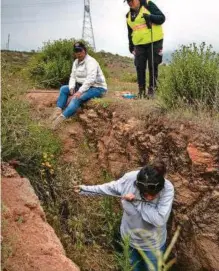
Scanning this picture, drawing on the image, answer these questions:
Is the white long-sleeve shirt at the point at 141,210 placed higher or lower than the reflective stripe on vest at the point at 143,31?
lower

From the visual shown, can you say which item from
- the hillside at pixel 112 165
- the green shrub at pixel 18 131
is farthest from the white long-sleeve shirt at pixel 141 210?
the green shrub at pixel 18 131

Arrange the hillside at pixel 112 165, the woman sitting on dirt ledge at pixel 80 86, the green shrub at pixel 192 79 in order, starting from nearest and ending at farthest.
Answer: the hillside at pixel 112 165 → the green shrub at pixel 192 79 → the woman sitting on dirt ledge at pixel 80 86

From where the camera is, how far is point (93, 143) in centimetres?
808

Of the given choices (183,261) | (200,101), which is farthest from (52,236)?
(200,101)

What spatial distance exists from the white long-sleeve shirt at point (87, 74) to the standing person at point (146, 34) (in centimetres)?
72

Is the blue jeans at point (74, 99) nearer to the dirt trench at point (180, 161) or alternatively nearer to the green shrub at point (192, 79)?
the dirt trench at point (180, 161)

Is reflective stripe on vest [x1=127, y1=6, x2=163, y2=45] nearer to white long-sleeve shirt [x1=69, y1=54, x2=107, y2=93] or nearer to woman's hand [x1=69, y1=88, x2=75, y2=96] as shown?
white long-sleeve shirt [x1=69, y1=54, x2=107, y2=93]

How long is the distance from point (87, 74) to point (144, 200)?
3.03 meters

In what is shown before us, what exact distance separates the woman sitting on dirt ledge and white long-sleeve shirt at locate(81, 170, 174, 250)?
2.45 m

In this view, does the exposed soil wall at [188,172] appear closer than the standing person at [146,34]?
Yes

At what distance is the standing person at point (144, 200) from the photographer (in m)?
5.37

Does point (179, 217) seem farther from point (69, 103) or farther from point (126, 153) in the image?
point (69, 103)

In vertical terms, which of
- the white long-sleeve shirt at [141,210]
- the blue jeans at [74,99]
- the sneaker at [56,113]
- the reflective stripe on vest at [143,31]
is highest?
the reflective stripe on vest at [143,31]

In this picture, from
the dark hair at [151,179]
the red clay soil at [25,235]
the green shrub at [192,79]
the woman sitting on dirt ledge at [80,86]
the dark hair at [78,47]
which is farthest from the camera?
the woman sitting on dirt ledge at [80,86]
